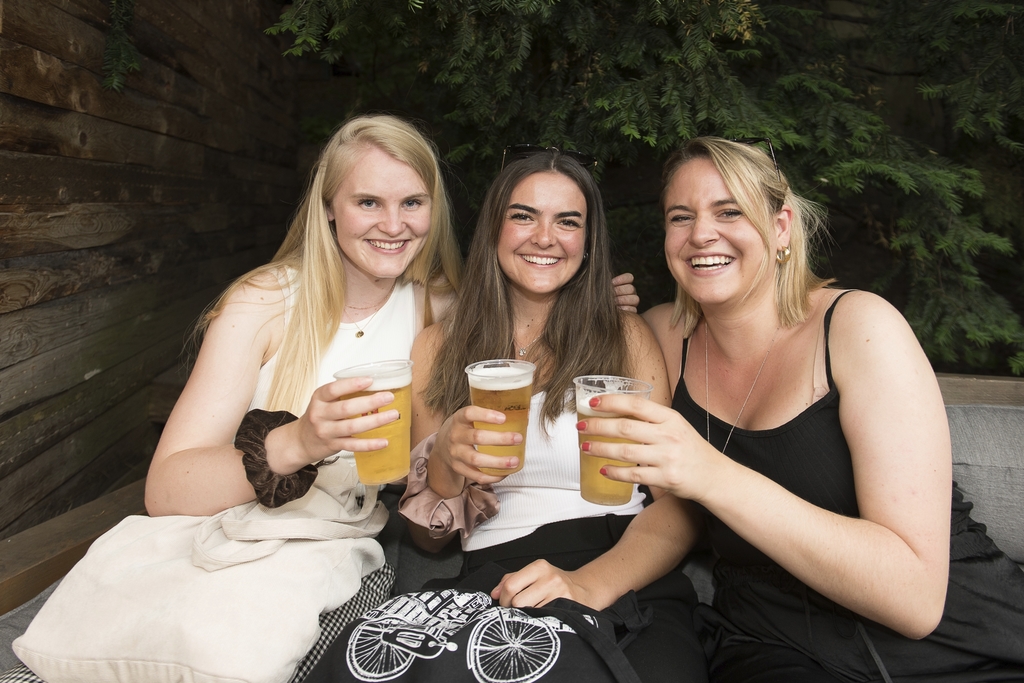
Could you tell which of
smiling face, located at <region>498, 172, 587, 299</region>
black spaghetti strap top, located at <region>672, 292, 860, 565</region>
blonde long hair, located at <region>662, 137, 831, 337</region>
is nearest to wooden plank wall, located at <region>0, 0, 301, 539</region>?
smiling face, located at <region>498, 172, 587, 299</region>

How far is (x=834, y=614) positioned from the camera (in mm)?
1785

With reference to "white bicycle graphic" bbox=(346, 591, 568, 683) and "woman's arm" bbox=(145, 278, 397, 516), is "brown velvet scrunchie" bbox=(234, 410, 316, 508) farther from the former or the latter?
"white bicycle graphic" bbox=(346, 591, 568, 683)

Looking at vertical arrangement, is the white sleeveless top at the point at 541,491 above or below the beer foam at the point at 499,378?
below

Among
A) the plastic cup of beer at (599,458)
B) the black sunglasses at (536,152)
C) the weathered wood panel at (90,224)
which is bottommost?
the plastic cup of beer at (599,458)

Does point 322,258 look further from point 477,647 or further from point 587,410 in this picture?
point 477,647

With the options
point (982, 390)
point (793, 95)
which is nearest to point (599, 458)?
point (982, 390)

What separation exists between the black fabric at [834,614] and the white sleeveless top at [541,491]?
20.1 inches

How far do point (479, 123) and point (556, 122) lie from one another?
1.16ft

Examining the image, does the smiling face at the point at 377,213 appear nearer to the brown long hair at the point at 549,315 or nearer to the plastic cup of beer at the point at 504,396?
the brown long hair at the point at 549,315

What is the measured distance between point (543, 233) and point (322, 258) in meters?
0.80

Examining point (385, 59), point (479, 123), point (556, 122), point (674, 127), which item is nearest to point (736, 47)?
point (674, 127)

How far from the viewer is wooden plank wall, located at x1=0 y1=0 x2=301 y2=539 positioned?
244cm

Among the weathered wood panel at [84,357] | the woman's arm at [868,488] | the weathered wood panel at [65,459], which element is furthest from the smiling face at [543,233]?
the weathered wood panel at [65,459]

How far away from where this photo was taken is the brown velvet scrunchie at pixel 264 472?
175 cm
